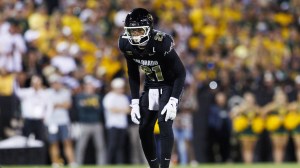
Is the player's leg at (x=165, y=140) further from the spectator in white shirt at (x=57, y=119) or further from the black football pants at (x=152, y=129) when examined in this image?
the spectator in white shirt at (x=57, y=119)

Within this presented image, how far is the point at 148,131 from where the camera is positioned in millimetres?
10547

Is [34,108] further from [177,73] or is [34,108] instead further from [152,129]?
[177,73]

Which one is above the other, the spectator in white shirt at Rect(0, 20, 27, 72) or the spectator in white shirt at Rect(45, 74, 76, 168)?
the spectator in white shirt at Rect(0, 20, 27, 72)

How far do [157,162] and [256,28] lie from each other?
12.7 metres

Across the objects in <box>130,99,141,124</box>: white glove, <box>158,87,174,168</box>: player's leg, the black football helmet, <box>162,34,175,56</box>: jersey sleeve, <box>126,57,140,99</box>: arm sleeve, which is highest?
the black football helmet

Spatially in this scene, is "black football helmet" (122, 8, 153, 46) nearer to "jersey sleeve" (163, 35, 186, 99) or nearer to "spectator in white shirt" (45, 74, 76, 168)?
"jersey sleeve" (163, 35, 186, 99)

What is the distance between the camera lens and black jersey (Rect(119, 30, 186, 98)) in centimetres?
1033

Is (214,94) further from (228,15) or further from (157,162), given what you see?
(157,162)

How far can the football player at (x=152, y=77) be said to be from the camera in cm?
1024

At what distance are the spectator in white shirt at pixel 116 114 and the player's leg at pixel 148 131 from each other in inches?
272

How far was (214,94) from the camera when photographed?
19453 mm

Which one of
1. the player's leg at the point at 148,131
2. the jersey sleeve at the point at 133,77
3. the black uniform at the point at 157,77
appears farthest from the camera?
the jersey sleeve at the point at 133,77

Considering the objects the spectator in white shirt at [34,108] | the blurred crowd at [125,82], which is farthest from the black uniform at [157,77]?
the blurred crowd at [125,82]

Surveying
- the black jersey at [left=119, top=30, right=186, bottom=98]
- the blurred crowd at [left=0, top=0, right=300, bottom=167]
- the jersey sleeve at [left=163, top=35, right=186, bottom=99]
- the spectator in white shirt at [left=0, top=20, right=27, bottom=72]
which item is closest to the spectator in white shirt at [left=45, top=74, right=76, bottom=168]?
the blurred crowd at [left=0, top=0, right=300, bottom=167]
